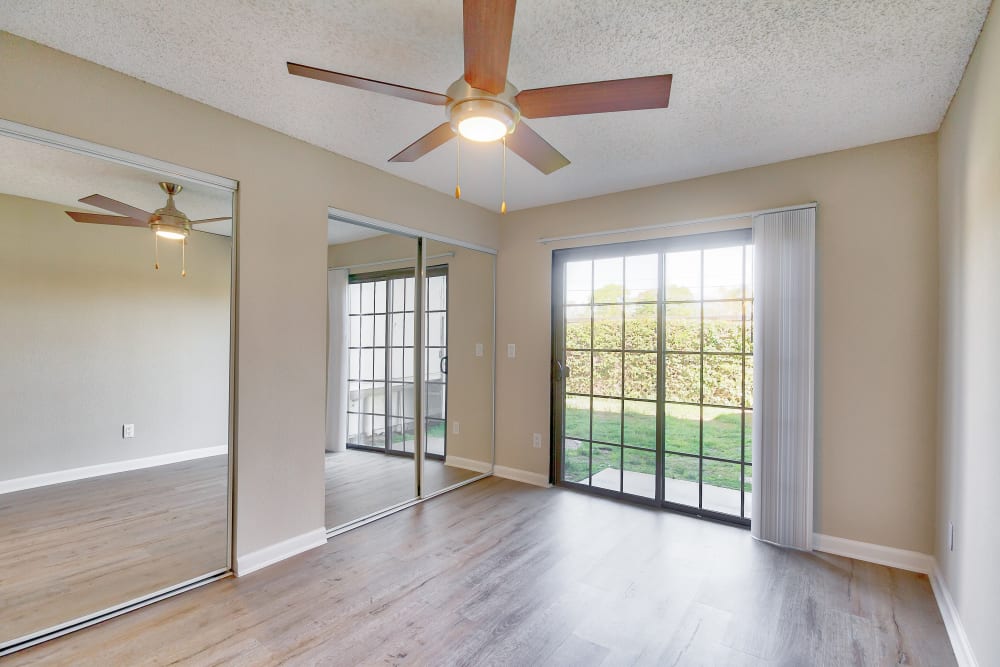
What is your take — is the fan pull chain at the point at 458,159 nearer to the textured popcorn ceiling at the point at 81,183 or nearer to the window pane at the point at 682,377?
the textured popcorn ceiling at the point at 81,183

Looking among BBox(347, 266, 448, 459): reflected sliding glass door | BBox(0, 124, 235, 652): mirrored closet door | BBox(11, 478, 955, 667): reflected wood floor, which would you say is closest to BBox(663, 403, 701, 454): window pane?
BBox(11, 478, 955, 667): reflected wood floor

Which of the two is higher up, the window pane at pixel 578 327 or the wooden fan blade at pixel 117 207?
the wooden fan blade at pixel 117 207

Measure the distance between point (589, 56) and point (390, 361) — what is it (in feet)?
8.20

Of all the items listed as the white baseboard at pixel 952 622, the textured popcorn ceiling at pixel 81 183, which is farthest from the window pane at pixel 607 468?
the textured popcorn ceiling at pixel 81 183

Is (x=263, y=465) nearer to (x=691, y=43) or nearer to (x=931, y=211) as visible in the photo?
(x=691, y=43)

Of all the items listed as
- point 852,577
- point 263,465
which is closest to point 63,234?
point 263,465

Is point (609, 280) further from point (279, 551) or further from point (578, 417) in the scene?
point (279, 551)

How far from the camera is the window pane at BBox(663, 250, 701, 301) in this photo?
3535 millimetres

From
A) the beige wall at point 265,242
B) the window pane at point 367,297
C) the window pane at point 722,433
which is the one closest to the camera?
the beige wall at point 265,242

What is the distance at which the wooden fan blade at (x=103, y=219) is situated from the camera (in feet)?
7.16

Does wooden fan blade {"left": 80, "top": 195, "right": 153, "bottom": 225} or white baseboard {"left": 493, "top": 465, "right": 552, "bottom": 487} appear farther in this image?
white baseboard {"left": 493, "top": 465, "right": 552, "bottom": 487}

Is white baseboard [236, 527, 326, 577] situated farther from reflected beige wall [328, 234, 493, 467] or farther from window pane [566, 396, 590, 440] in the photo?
window pane [566, 396, 590, 440]

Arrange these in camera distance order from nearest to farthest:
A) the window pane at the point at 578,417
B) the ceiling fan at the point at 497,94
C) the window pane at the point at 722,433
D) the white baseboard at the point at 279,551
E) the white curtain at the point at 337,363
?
the ceiling fan at the point at 497,94 < the white baseboard at the point at 279,551 < the white curtain at the point at 337,363 < the window pane at the point at 722,433 < the window pane at the point at 578,417

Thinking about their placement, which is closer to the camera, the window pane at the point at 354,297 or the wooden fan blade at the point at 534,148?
the wooden fan blade at the point at 534,148
